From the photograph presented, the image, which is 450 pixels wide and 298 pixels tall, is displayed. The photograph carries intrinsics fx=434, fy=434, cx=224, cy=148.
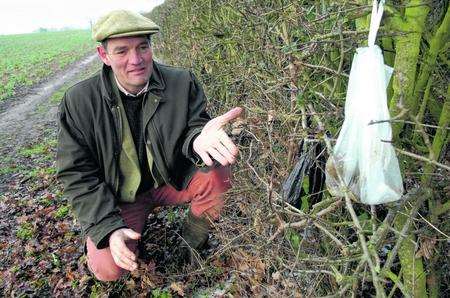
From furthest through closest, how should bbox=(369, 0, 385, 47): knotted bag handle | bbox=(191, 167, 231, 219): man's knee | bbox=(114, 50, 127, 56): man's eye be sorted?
1. bbox=(191, 167, 231, 219): man's knee
2. bbox=(114, 50, 127, 56): man's eye
3. bbox=(369, 0, 385, 47): knotted bag handle

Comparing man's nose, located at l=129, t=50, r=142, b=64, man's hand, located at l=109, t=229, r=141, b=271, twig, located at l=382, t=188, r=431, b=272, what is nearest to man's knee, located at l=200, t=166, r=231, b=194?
man's hand, located at l=109, t=229, r=141, b=271

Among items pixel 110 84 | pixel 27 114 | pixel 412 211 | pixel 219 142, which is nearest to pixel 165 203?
pixel 110 84

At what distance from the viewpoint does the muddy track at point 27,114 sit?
9430 mm

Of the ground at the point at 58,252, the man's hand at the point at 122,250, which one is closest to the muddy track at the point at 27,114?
the ground at the point at 58,252

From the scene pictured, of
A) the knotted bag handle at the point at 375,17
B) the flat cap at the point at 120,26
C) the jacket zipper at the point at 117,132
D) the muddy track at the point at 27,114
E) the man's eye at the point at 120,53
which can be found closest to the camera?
the knotted bag handle at the point at 375,17

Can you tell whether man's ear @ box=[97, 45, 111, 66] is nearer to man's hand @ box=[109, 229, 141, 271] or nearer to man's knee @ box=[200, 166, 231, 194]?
man's knee @ box=[200, 166, 231, 194]

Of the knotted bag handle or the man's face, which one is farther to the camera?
the man's face

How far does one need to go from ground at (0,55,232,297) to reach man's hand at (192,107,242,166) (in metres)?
0.55

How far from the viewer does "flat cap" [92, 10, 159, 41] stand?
3.03 m

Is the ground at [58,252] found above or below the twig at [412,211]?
below

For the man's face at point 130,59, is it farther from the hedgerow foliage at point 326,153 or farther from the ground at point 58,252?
the ground at point 58,252

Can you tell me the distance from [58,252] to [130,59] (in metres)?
2.07

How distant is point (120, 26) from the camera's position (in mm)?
3027

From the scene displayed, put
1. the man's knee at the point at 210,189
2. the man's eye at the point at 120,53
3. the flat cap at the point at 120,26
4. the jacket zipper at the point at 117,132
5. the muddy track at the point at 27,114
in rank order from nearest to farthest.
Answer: the flat cap at the point at 120,26, the man's eye at the point at 120,53, the jacket zipper at the point at 117,132, the man's knee at the point at 210,189, the muddy track at the point at 27,114
